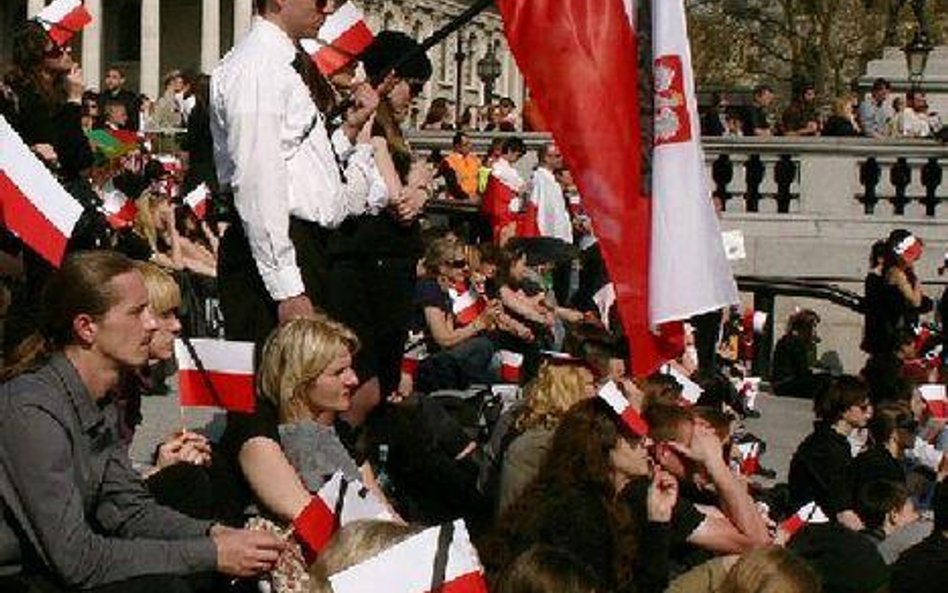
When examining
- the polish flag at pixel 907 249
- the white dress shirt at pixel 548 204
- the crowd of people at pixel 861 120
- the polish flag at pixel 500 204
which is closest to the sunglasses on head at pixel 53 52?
the white dress shirt at pixel 548 204

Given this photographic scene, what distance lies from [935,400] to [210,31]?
7838 cm

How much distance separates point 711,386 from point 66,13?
4.22 metres

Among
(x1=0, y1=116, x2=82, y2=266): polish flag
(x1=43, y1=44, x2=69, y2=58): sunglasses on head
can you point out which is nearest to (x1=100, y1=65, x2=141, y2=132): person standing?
(x1=43, y1=44, x2=69, y2=58): sunglasses on head

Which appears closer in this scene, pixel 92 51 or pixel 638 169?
pixel 638 169

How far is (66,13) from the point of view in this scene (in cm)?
1213

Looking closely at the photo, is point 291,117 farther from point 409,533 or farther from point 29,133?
point 409,533

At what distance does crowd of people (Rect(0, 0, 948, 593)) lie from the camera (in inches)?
239

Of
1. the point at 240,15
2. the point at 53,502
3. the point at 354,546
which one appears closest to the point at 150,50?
the point at 240,15

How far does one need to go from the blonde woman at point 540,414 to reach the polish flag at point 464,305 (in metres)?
4.80

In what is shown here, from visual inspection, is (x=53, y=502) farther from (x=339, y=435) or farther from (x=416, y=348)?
(x=416, y=348)

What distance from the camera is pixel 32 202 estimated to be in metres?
7.38

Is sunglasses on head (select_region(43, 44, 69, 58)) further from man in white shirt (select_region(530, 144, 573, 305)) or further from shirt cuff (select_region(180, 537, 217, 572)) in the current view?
man in white shirt (select_region(530, 144, 573, 305))

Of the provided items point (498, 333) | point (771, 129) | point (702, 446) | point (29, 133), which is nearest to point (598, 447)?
point (702, 446)

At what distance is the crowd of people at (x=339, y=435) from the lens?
607cm
